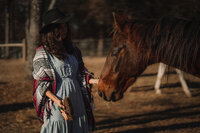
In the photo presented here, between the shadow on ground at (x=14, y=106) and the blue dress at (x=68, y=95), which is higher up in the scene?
the blue dress at (x=68, y=95)

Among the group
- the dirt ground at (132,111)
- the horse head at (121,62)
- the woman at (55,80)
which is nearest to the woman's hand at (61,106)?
the woman at (55,80)

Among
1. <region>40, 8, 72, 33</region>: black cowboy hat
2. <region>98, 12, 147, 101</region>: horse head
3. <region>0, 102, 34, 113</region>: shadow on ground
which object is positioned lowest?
<region>0, 102, 34, 113</region>: shadow on ground

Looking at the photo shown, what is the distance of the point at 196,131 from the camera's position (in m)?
4.05

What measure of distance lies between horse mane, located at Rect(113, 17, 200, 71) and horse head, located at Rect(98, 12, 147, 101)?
0.03 m

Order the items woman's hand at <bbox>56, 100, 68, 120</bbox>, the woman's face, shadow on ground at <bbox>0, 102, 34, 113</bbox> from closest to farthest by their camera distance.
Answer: woman's hand at <bbox>56, 100, 68, 120</bbox> → the woman's face → shadow on ground at <bbox>0, 102, 34, 113</bbox>

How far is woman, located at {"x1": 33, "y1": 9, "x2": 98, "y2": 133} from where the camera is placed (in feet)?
7.12

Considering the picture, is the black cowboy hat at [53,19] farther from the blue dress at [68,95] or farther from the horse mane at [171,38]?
the horse mane at [171,38]

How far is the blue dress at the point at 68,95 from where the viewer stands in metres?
2.22

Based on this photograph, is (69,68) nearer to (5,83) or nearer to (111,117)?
(111,117)

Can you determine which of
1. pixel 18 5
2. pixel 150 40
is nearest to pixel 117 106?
pixel 150 40

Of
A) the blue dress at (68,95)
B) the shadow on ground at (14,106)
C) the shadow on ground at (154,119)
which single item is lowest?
the shadow on ground at (14,106)

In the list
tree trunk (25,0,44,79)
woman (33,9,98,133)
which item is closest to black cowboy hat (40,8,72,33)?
woman (33,9,98,133)

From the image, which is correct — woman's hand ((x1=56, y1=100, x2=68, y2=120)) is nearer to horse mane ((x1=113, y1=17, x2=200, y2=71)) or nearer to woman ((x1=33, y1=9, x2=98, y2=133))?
woman ((x1=33, y1=9, x2=98, y2=133))

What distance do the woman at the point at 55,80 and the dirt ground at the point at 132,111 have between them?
1.18m
